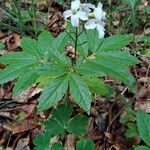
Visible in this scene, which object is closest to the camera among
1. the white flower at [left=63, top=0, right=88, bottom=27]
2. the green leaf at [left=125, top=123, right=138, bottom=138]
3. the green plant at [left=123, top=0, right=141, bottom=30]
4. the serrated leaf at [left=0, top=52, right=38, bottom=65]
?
the white flower at [left=63, top=0, right=88, bottom=27]

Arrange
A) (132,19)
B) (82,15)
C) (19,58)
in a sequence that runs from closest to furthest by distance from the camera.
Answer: (82,15), (19,58), (132,19)

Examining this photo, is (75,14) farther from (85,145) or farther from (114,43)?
(85,145)

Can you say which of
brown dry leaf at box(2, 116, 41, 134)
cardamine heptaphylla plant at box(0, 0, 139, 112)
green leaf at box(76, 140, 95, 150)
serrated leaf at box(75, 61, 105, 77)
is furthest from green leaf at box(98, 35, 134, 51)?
brown dry leaf at box(2, 116, 41, 134)

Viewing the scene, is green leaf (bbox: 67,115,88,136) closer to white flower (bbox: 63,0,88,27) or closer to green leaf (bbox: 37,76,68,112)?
green leaf (bbox: 37,76,68,112)

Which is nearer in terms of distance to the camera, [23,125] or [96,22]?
[96,22]

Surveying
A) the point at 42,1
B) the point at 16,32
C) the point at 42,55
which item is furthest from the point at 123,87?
the point at 42,1

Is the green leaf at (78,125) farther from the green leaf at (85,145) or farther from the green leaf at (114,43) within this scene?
the green leaf at (114,43)

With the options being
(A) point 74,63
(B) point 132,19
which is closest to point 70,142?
(A) point 74,63
